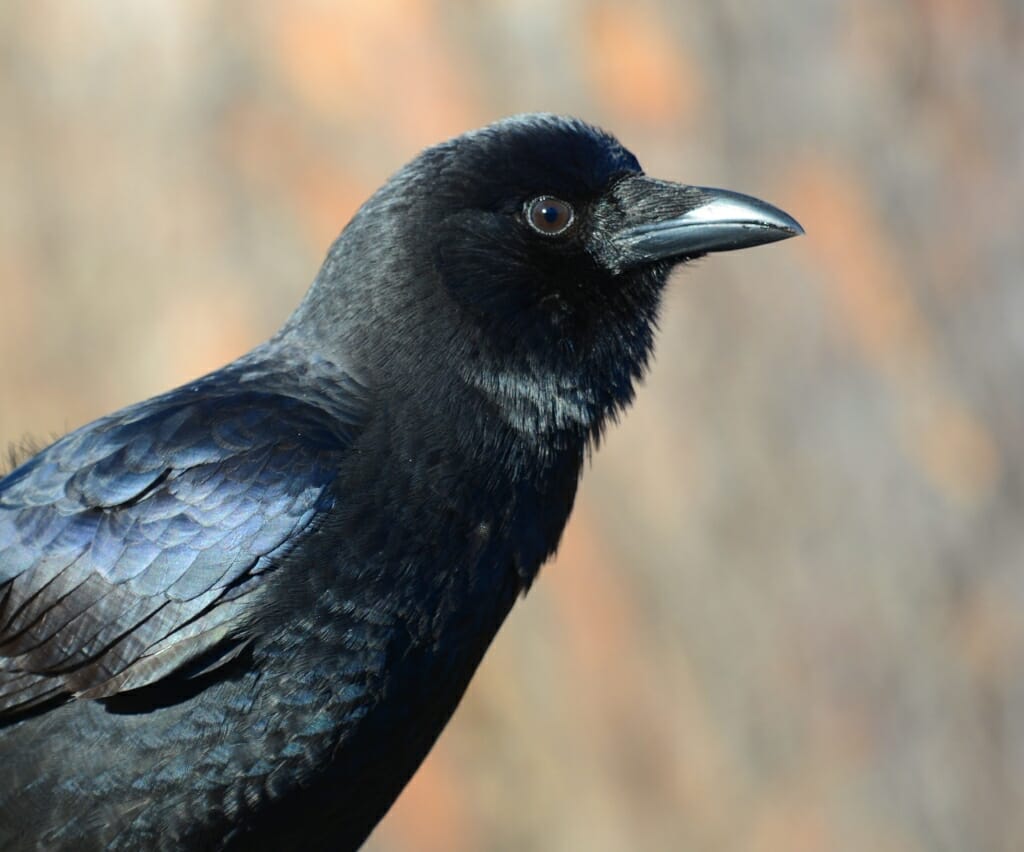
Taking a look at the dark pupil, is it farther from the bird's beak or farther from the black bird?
the bird's beak

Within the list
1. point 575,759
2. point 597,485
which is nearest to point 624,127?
point 597,485

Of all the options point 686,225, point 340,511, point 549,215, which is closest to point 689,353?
point 686,225

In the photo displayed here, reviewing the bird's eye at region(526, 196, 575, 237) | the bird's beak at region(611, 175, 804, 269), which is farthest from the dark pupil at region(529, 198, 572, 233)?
the bird's beak at region(611, 175, 804, 269)

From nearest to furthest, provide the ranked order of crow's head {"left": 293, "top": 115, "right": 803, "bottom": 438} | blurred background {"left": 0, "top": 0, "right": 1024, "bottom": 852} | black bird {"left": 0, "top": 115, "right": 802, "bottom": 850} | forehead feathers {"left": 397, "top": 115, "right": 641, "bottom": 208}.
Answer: black bird {"left": 0, "top": 115, "right": 802, "bottom": 850}, crow's head {"left": 293, "top": 115, "right": 803, "bottom": 438}, forehead feathers {"left": 397, "top": 115, "right": 641, "bottom": 208}, blurred background {"left": 0, "top": 0, "right": 1024, "bottom": 852}

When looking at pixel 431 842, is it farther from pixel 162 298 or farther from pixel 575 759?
pixel 162 298

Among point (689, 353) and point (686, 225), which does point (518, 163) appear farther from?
point (689, 353)

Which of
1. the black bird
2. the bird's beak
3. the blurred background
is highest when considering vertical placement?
the blurred background

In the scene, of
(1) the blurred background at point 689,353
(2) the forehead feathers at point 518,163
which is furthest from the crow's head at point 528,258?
(1) the blurred background at point 689,353
